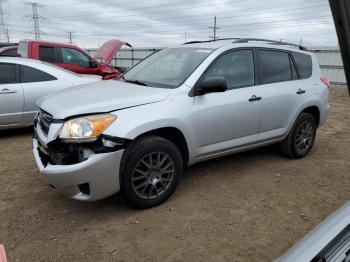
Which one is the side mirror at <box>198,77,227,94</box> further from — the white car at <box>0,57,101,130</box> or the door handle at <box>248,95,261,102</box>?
the white car at <box>0,57,101,130</box>

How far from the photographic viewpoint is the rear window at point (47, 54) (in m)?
8.68

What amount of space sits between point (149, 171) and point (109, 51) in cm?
667

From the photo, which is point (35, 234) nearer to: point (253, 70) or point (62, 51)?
point (253, 70)

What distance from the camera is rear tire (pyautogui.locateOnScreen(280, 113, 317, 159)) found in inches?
194

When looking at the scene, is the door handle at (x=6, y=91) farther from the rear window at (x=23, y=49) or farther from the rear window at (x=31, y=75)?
the rear window at (x=23, y=49)

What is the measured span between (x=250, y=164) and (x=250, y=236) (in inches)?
73.7

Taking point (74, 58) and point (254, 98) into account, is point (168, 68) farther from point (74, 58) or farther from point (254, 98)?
point (74, 58)

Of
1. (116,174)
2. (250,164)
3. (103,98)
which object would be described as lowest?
(250,164)

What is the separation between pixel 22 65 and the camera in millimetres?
5969

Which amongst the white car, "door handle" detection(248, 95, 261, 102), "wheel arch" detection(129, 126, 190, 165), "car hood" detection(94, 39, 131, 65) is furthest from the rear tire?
"car hood" detection(94, 39, 131, 65)

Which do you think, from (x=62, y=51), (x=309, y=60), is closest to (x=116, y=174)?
(x=309, y=60)

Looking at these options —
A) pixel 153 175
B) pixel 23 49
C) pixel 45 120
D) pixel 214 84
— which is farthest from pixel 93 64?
pixel 153 175

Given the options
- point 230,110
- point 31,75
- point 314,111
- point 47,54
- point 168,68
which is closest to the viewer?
point 230,110

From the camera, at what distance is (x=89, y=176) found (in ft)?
9.87
